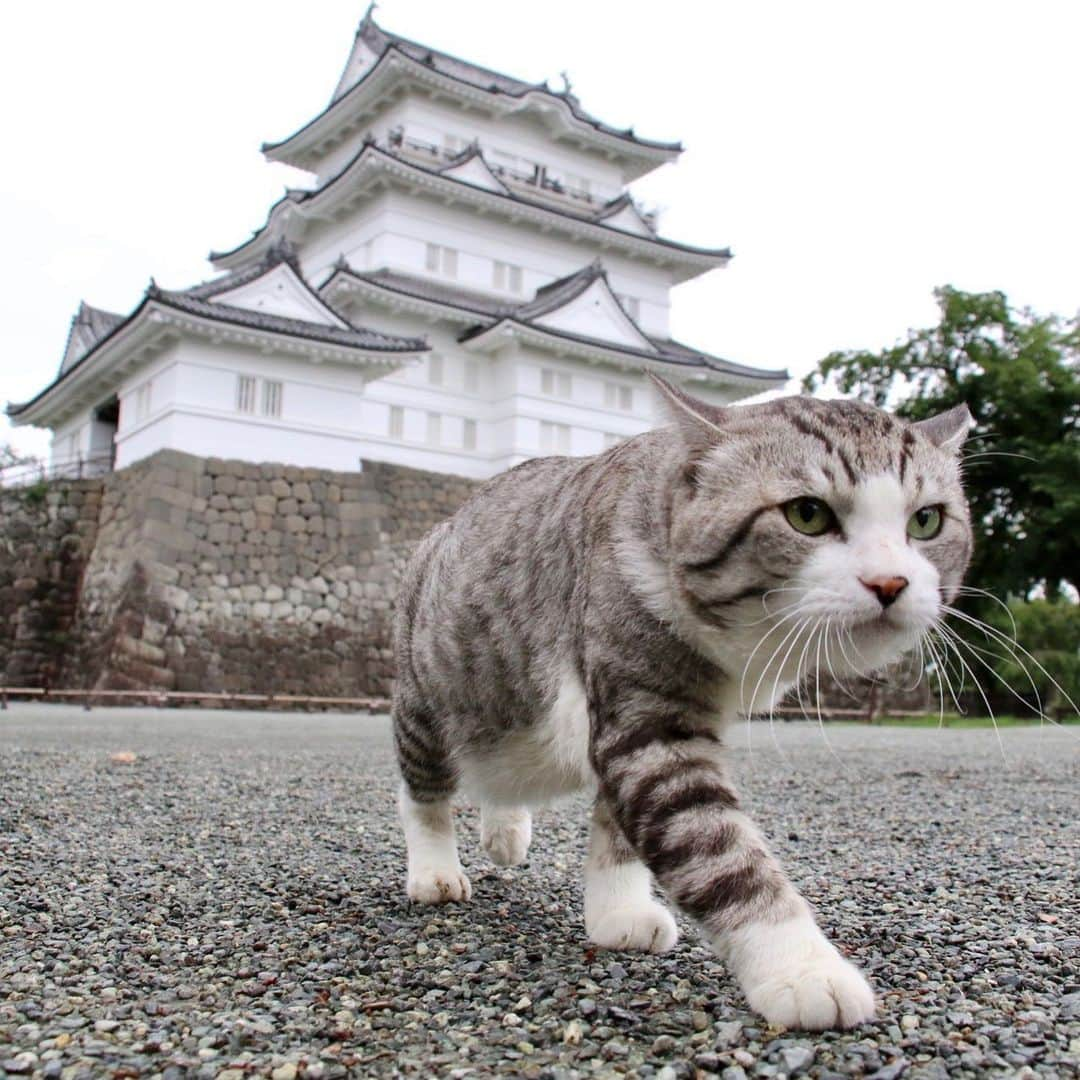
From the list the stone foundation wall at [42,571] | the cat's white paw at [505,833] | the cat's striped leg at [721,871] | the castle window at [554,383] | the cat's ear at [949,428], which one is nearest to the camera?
the cat's striped leg at [721,871]

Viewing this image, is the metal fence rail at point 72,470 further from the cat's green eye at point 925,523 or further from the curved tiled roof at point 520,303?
the cat's green eye at point 925,523

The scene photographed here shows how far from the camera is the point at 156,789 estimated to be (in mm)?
6160

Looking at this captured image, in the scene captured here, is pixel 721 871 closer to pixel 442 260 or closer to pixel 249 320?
pixel 249 320

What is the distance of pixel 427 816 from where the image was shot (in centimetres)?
367

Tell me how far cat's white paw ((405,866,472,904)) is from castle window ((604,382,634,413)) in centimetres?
2451

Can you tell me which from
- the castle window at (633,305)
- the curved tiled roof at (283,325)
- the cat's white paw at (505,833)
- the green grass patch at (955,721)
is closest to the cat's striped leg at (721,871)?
the cat's white paw at (505,833)

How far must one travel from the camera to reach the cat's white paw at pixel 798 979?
81.4 inches

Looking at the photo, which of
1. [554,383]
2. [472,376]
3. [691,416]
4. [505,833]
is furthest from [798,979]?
[472,376]

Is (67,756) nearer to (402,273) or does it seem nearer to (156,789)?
(156,789)

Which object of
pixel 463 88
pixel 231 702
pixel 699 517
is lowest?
pixel 231 702

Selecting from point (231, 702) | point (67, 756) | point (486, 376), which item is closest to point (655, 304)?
point (486, 376)

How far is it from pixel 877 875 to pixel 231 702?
17.1 meters

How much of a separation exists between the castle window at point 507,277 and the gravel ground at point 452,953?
24689 mm

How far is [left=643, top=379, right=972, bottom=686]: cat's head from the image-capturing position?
2.34 m
